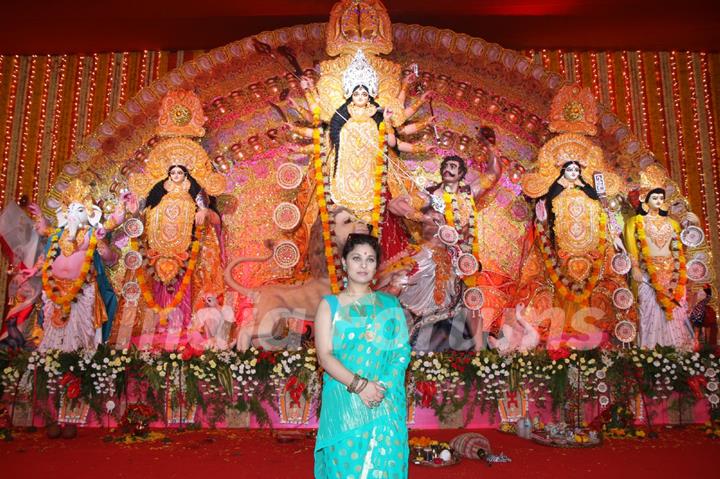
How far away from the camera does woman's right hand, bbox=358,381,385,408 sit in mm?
2133

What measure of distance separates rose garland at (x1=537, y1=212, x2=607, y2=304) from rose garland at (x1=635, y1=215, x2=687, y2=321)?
0.37 m

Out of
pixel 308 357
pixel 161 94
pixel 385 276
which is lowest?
pixel 308 357

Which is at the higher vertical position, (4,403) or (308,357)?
(308,357)

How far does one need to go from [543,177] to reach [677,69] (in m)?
2.49

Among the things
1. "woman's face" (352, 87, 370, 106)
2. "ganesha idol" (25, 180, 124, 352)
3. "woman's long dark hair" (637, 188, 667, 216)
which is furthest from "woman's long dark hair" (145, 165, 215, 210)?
"woman's long dark hair" (637, 188, 667, 216)

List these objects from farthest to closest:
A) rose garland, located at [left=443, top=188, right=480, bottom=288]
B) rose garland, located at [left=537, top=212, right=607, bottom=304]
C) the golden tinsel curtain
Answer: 1. the golden tinsel curtain
2. rose garland, located at [left=443, top=188, right=480, bottom=288]
3. rose garland, located at [left=537, top=212, right=607, bottom=304]

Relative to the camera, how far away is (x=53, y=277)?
6.29 meters

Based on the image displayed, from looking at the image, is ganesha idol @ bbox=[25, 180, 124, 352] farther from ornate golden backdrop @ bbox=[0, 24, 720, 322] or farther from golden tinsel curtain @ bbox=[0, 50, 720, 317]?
golden tinsel curtain @ bbox=[0, 50, 720, 317]

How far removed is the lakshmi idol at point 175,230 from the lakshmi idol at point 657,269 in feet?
15.3

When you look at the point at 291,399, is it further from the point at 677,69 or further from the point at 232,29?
the point at 677,69

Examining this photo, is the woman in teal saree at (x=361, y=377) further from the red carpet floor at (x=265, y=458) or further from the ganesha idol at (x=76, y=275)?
the ganesha idol at (x=76, y=275)

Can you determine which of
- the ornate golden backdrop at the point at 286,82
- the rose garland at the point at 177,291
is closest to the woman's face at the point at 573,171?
the ornate golden backdrop at the point at 286,82

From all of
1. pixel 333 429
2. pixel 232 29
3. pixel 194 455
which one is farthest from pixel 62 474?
pixel 232 29

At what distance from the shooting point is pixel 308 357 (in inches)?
207
